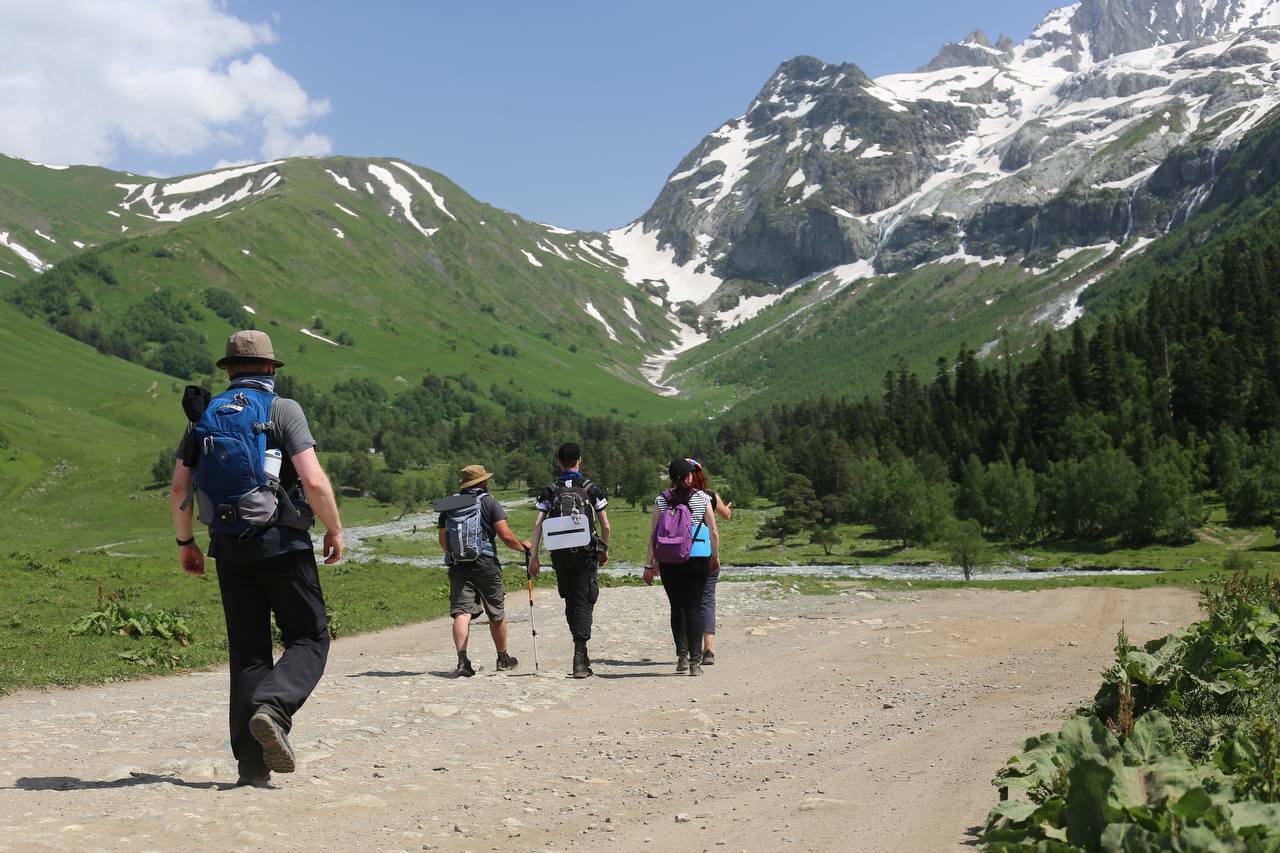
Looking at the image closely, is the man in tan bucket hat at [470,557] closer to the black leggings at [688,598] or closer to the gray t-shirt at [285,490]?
the black leggings at [688,598]

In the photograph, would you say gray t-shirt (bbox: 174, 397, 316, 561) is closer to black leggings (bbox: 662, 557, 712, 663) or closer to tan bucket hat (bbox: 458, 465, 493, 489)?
tan bucket hat (bbox: 458, 465, 493, 489)

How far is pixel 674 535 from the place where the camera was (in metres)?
17.0

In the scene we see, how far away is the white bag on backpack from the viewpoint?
16594mm

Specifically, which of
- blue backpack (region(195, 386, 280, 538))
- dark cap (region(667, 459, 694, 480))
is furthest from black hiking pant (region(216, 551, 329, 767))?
dark cap (region(667, 459, 694, 480))

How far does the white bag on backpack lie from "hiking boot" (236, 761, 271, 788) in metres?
7.73

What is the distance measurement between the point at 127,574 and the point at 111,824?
28.0m

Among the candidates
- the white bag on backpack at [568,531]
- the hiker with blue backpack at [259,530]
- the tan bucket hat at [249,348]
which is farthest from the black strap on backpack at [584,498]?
the tan bucket hat at [249,348]

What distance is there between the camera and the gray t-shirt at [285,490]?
29.6ft

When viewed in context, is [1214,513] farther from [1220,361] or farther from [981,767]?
[981,767]

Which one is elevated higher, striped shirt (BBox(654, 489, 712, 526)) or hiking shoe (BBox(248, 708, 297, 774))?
striped shirt (BBox(654, 489, 712, 526))

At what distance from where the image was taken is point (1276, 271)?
5674 inches

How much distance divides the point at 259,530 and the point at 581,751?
4293mm

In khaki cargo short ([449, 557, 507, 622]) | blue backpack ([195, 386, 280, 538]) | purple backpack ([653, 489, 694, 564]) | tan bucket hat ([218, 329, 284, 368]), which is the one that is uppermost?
tan bucket hat ([218, 329, 284, 368])

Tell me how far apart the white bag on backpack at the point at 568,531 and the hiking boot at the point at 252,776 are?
773cm
